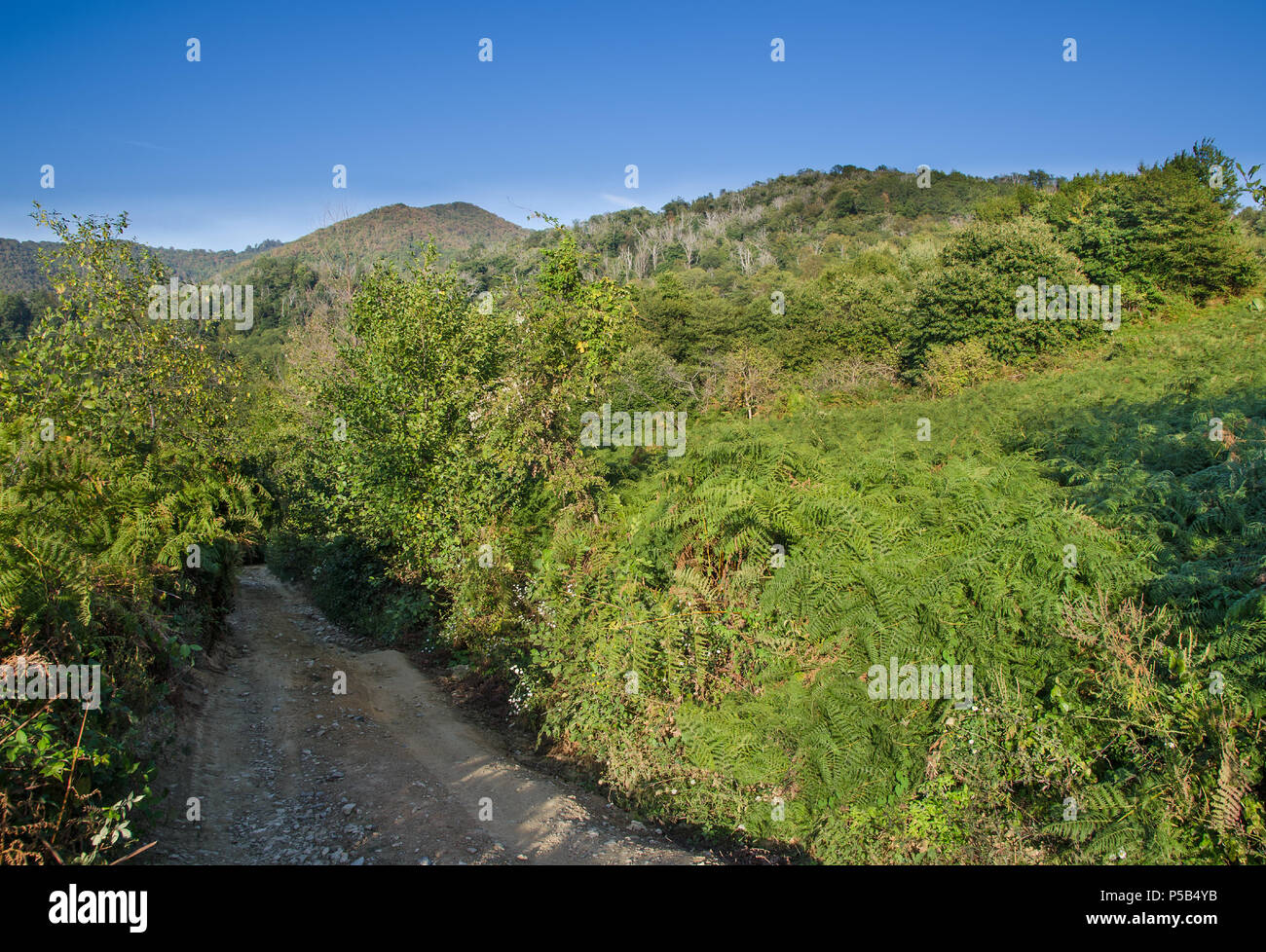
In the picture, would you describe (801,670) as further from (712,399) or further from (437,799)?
(712,399)

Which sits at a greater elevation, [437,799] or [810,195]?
[810,195]

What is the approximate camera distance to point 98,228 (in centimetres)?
1336

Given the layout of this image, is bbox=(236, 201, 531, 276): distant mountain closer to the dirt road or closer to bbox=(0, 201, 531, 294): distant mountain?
bbox=(0, 201, 531, 294): distant mountain

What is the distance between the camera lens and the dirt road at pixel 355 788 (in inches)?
254

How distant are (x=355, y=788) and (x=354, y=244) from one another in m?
110

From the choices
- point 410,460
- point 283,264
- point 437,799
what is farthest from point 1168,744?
point 283,264

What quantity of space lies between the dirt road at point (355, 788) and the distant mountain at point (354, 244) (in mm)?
39822

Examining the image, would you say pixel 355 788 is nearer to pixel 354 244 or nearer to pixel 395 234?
pixel 354 244

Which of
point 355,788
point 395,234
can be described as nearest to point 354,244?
point 395,234

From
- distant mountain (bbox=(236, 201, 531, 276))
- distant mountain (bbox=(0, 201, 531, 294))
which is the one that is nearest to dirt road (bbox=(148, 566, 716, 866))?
distant mountain (bbox=(0, 201, 531, 294))

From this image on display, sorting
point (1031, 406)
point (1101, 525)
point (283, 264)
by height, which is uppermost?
point (283, 264)

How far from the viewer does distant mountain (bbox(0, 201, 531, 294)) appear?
8288 cm
